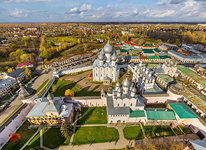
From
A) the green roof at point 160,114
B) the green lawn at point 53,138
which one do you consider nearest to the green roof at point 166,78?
the green roof at point 160,114

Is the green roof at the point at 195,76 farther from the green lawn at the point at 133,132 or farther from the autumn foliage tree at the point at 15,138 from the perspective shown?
the autumn foliage tree at the point at 15,138

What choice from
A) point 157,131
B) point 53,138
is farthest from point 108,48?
point 53,138

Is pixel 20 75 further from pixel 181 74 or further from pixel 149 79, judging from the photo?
pixel 181 74

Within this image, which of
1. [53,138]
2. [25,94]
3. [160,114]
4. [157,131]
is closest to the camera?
[53,138]

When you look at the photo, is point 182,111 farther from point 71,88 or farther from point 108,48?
point 71,88

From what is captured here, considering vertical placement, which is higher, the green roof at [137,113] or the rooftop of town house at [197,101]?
the rooftop of town house at [197,101]

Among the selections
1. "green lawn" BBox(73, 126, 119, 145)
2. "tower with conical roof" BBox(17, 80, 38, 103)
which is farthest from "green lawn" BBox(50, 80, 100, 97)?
"green lawn" BBox(73, 126, 119, 145)

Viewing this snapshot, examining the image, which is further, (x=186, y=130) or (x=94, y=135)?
(x=186, y=130)

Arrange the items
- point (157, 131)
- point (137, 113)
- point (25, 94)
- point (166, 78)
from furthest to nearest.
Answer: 1. point (166, 78)
2. point (25, 94)
3. point (137, 113)
4. point (157, 131)
